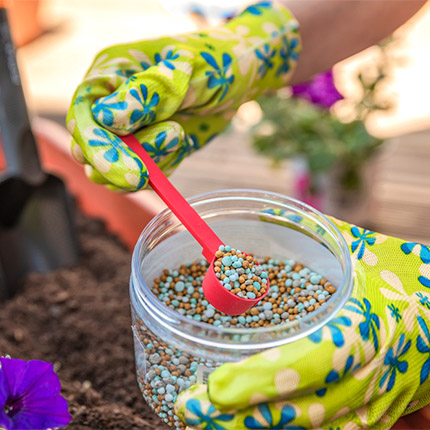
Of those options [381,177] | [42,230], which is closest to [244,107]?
[381,177]

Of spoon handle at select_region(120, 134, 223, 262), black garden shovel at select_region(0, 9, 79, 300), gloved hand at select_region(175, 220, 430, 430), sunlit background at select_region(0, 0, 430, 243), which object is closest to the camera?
gloved hand at select_region(175, 220, 430, 430)

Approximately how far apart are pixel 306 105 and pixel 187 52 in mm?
628

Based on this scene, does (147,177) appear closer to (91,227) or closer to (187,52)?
(187,52)

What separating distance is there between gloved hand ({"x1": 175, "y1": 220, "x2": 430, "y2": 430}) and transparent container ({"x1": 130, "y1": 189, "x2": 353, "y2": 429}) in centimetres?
2

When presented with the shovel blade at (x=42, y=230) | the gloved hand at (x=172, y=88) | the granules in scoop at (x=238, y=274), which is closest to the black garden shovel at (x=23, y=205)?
the shovel blade at (x=42, y=230)

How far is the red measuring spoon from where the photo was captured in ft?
1.77

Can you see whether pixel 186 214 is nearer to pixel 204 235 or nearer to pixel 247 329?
pixel 204 235

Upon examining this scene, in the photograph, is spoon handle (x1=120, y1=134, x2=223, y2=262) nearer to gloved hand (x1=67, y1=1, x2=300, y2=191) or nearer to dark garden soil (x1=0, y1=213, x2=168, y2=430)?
gloved hand (x1=67, y1=1, x2=300, y2=191)

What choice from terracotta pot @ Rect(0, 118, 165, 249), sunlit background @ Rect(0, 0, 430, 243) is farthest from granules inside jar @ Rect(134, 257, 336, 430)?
sunlit background @ Rect(0, 0, 430, 243)

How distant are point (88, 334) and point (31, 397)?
1.16 ft

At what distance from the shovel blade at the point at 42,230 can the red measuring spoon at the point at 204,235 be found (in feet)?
1.26

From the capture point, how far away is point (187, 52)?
72cm

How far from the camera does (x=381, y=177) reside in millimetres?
1521

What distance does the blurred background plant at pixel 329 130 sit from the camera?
120cm
